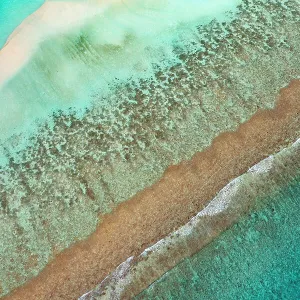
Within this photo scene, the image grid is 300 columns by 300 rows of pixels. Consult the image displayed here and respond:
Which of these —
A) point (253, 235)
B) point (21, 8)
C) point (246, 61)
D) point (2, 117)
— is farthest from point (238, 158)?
point (21, 8)

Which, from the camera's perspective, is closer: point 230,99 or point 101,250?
point 101,250

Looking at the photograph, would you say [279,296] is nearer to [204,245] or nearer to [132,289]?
[204,245]

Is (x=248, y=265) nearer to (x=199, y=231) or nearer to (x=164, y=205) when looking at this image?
(x=199, y=231)

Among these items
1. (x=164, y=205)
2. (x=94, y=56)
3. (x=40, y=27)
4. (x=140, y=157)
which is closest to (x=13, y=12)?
(x=40, y=27)

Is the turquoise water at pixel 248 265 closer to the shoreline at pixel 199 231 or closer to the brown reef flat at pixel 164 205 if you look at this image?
the shoreline at pixel 199 231

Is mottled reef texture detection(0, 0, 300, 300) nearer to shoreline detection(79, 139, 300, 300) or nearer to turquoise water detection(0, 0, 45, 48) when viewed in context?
shoreline detection(79, 139, 300, 300)
